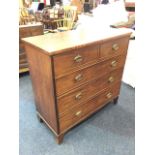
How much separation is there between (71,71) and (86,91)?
324mm

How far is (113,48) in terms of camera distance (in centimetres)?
162

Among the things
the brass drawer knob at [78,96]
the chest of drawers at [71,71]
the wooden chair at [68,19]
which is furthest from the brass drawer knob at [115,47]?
the wooden chair at [68,19]

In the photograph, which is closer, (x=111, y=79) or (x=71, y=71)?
(x=71, y=71)

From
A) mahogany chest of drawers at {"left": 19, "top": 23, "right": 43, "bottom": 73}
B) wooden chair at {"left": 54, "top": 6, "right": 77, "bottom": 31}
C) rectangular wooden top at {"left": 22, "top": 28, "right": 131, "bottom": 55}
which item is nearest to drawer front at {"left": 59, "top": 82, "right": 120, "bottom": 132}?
rectangular wooden top at {"left": 22, "top": 28, "right": 131, "bottom": 55}

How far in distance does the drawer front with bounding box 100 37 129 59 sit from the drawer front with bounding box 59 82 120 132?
40 centimetres

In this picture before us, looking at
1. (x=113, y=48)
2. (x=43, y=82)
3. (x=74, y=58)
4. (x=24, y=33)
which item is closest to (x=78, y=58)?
(x=74, y=58)

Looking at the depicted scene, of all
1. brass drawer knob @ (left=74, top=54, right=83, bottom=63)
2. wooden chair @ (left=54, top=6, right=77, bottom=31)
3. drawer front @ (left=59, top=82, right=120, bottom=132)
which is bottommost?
drawer front @ (left=59, top=82, right=120, bottom=132)

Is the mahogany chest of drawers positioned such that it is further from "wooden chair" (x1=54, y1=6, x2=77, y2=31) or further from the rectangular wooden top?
"wooden chair" (x1=54, y1=6, x2=77, y2=31)

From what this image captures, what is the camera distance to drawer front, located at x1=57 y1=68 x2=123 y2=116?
4.52ft

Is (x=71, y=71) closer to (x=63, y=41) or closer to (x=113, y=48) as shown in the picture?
(x=63, y=41)

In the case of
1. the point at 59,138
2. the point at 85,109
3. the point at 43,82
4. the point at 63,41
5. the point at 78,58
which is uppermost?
the point at 63,41
